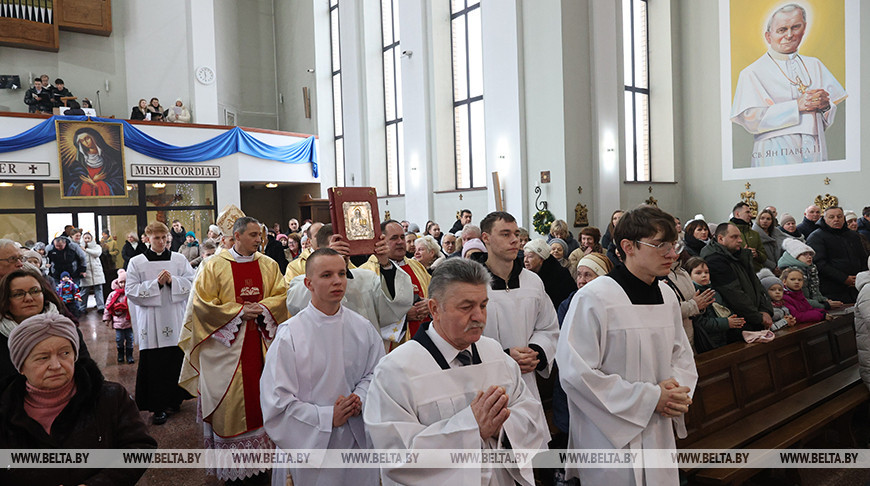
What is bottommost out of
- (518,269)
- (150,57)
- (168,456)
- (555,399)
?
(168,456)

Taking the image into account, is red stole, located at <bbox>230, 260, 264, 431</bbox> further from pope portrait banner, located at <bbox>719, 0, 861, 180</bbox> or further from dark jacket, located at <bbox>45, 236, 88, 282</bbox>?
pope portrait banner, located at <bbox>719, 0, 861, 180</bbox>

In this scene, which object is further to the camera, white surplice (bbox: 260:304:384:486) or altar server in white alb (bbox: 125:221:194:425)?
altar server in white alb (bbox: 125:221:194:425)

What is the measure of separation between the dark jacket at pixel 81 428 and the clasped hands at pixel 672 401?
87.7 inches

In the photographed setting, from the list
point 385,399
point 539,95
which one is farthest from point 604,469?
point 539,95

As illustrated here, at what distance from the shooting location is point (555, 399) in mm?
3725

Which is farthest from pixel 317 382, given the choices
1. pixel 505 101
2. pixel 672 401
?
pixel 505 101

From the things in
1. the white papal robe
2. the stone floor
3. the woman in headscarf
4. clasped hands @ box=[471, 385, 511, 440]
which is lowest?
the stone floor

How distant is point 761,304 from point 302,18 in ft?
61.1

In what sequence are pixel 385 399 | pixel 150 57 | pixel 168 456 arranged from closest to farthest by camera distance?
1. pixel 385 399
2. pixel 168 456
3. pixel 150 57

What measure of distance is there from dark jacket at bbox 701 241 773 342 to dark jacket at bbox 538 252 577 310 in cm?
122

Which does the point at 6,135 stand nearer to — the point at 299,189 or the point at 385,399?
the point at 299,189

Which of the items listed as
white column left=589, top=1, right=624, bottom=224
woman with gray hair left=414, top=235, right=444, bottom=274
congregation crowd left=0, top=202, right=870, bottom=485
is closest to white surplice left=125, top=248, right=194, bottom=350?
congregation crowd left=0, top=202, right=870, bottom=485

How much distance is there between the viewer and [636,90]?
45.4 feet

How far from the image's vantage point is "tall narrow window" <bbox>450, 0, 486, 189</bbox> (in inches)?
565
